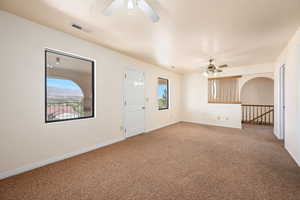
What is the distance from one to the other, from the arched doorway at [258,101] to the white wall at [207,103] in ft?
6.16

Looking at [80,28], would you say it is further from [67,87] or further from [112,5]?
[67,87]

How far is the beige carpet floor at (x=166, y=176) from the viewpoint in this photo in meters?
1.73

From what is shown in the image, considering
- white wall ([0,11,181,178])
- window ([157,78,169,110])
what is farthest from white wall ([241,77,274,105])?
white wall ([0,11,181,178])

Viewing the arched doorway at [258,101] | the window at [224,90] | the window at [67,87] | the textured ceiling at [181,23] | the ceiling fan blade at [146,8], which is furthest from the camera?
the arched doorway at [258,101]

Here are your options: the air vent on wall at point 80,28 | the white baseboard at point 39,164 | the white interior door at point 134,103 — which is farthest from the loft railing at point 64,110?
the air vent on wall at point 80,28

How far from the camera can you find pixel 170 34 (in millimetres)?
2715

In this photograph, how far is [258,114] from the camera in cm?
705

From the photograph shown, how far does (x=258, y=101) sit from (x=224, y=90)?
325 centimetres

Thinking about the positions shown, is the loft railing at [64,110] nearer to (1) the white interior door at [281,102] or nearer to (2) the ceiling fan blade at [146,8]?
(2) the ceiling fan blade at [146,8]

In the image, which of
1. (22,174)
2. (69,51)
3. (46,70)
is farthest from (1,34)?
(22,174)

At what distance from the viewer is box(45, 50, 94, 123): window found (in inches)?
104

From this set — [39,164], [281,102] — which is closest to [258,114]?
[281,102]

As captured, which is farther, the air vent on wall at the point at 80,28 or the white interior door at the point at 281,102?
the white interior door at the point at 281,102

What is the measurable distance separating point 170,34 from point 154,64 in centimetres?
240
